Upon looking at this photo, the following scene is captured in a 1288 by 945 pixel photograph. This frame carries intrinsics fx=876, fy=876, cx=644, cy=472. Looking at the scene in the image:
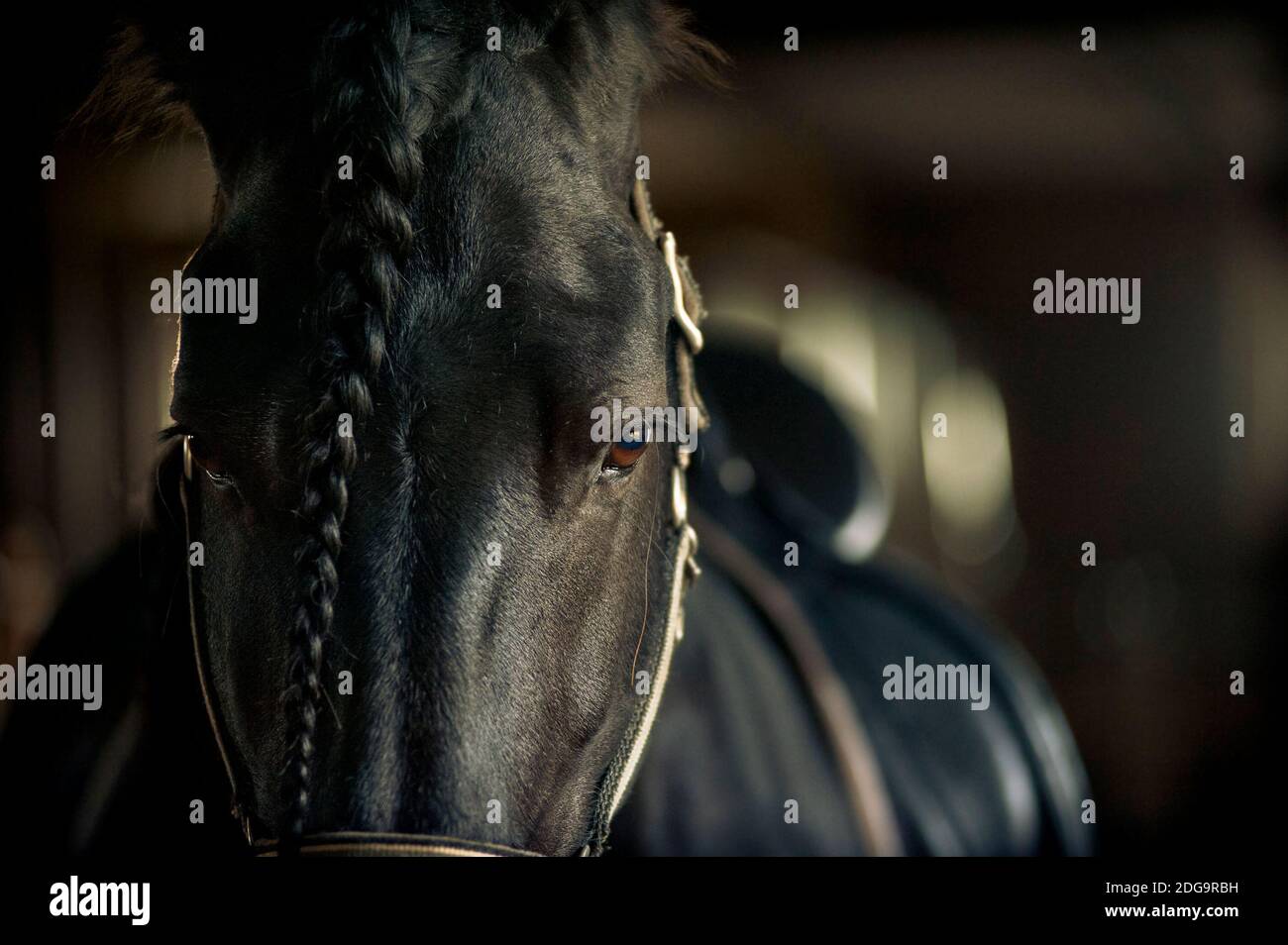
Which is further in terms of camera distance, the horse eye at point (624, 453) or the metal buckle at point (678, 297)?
the metal buckle at point (678, 297)

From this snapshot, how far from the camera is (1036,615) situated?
2.77 meters

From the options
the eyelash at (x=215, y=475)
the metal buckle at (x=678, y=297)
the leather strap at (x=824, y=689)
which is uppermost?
the metal buckle at (x=678, y=297)

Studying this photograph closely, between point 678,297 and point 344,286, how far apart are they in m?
0.28

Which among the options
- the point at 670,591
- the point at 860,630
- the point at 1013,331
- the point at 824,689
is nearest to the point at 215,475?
the point at 670,591

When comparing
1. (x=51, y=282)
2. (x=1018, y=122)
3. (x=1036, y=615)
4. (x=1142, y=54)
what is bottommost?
(x=1036, y=615)

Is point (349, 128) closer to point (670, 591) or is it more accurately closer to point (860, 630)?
point (670, 591)

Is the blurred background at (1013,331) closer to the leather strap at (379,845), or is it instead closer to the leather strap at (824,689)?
the leather strap at (824,689)

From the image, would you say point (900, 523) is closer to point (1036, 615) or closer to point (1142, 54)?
point (1036, 615)

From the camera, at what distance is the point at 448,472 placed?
0.50m

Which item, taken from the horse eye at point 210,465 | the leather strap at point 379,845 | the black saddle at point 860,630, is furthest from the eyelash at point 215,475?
the black saddle at point 860,630

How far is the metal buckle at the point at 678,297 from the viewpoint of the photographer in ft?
2.26

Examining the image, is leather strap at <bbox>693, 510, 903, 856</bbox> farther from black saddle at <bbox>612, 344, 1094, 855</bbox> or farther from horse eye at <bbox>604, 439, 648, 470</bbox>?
horse eye at <bbox>604, 439, 648, 470</bbox>
